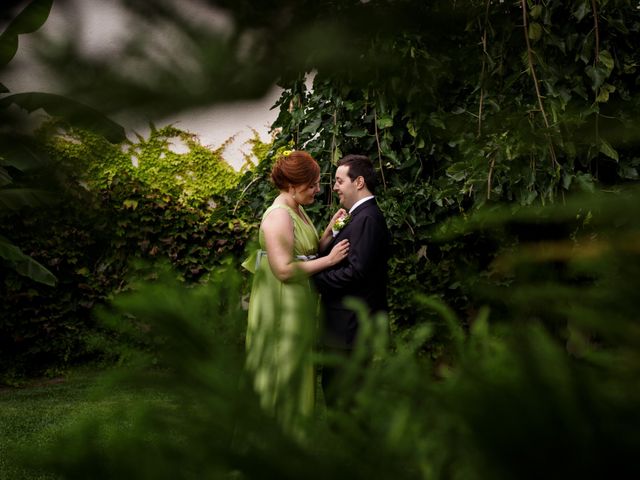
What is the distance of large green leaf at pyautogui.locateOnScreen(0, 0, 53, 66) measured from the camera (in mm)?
437

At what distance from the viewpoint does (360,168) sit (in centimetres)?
350

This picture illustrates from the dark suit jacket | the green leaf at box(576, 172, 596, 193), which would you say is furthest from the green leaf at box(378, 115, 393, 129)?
the green leaf at box(576, 172, 596, 193)

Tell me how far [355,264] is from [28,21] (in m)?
2.81

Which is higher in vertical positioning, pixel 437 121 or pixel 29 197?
pixel 437 121

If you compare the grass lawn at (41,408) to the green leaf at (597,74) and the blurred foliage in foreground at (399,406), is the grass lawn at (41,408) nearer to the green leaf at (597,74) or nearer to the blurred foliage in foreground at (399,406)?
the green leaf at (597,74)

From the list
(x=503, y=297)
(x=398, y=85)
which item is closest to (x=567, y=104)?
(x=398, y=85)

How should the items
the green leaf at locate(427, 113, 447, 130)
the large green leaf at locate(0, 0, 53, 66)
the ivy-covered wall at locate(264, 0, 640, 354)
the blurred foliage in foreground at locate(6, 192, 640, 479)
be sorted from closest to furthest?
1. the blurred foliage in foreground at locate(6, 192, 640, 479)
2. the large green leaf at locate(0, 0, 53, 66)
3. the green leaf at locate(427, 113, 447, 130)
4. the ivy-covered wall at locate(264, 0, 640, 354)

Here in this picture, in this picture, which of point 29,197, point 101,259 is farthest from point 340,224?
point 101,259

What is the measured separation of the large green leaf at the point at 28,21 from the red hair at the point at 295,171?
2.99 meters

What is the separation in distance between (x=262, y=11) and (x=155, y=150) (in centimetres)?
24

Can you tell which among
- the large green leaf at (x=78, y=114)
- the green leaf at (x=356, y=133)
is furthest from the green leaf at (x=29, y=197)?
the green leaf at (x=356, y=133)

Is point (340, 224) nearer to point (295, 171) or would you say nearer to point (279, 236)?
point (295, 171)

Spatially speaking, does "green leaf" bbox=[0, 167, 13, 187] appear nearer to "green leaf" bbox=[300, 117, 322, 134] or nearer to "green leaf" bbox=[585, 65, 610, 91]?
"green leaf" bbox=[585, 65, 610, 91]

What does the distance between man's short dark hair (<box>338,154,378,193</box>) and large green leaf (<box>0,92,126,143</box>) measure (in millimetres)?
3025
